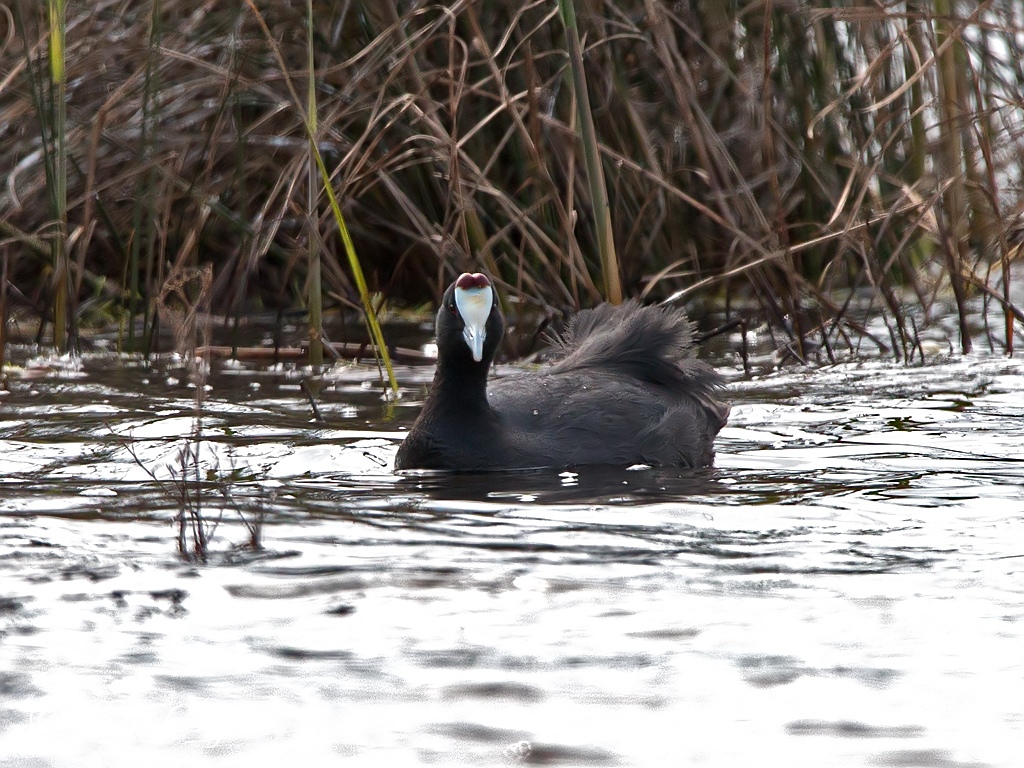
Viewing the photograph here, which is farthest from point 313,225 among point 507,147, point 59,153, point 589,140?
point 507,147

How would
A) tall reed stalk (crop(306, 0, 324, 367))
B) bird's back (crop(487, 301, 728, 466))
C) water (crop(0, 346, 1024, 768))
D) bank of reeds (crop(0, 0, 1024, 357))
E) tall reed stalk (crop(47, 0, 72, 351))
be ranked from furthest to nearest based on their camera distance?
bank of reeds (crop(0, 0, 1024, 357)) → tall reed stalk (crop(47, 0, 72, 351)) → tall reed stalk (crop(306, 0, 324, 367)) → bird's back (crop(487, 301, 728, 466)) → water (crop(0, 346, 1024, 768))

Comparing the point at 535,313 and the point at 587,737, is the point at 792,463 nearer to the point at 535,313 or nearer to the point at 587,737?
the point at 587,737

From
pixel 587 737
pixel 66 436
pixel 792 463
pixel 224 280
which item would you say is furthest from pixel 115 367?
pixel 587 737

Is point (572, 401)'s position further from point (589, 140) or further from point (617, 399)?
point (589, 140)

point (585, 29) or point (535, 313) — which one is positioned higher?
point (585, 29)

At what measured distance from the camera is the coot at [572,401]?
4844 millimetres

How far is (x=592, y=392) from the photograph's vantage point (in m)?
5.16

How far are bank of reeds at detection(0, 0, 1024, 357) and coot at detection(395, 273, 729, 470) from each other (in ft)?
3.19

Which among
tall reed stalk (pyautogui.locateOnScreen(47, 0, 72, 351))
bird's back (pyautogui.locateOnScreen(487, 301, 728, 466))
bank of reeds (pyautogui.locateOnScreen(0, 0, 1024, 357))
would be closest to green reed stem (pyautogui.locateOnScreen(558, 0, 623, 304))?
bird's back (pyautogui.locateOnScreen(487, 301, 728, 466))

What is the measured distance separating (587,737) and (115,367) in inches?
186

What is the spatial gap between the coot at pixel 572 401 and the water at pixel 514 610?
12 centimetres

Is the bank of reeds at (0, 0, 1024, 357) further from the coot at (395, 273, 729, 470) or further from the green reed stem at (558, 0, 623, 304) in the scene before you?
the coot at (395, 273, 729, 470)

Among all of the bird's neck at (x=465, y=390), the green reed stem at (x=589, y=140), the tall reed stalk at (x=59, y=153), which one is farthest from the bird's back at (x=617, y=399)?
the tall reed stalk at (x=59, y=153)

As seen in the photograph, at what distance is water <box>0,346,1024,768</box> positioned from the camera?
2695 millimetres
